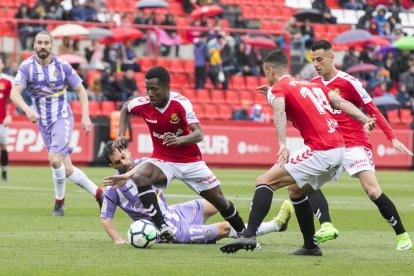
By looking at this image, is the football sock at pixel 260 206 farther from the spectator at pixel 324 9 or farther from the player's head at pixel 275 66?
the spectator at pixel 324 9

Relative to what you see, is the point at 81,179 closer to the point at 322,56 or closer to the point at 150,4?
the point at 322,56

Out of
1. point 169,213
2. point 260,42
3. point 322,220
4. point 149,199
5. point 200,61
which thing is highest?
point 149,199

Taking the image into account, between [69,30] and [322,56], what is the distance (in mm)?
19156

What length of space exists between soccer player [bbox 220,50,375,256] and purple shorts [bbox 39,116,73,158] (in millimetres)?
5097

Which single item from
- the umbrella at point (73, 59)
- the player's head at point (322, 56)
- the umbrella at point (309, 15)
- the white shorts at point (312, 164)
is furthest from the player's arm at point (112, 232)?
the umbrella at point (309, 15)

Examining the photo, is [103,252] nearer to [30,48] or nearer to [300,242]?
[300,242]

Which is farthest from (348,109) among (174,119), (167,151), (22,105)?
(22,105)

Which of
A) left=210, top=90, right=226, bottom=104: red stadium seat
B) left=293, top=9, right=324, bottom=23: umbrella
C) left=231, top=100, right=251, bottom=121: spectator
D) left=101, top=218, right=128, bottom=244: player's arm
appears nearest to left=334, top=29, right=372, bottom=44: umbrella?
left=293, top=9, right=324, bottom=23: umbrella

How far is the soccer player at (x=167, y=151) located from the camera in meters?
11.0

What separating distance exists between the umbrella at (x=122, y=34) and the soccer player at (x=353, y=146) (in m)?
20.0

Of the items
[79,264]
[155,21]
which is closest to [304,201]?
[79,264]

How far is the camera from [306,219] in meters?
10.8

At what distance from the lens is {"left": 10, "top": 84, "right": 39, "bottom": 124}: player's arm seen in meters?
14.1

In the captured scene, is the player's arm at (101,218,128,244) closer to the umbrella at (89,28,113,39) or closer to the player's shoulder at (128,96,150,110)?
the player's shoulder at (128,96,150,110)
